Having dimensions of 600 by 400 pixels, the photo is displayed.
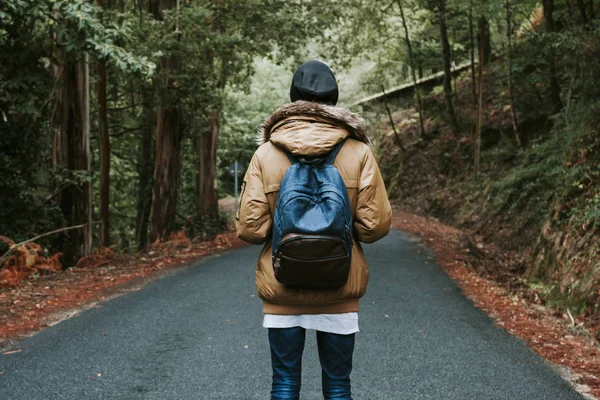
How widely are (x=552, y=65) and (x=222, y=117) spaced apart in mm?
10176

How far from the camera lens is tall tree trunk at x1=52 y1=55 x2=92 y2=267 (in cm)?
1374

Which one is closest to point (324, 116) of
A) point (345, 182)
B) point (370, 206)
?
point (345, 182)

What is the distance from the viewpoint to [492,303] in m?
9.12

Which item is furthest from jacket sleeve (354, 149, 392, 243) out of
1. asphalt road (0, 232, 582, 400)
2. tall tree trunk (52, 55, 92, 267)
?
tall tree trunk (52, 55, 92, 267)

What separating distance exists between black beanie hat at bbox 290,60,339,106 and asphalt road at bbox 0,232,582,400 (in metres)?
2.64

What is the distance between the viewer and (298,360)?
123 inches

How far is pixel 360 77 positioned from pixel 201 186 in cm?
1778

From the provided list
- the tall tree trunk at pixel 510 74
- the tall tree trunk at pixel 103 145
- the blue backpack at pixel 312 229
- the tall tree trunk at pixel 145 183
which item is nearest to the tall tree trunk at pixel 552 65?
the tall tree trunk at pixel 510 74

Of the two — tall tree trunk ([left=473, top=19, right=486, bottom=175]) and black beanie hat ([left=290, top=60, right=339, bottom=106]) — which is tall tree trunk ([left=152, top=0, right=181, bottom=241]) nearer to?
tall tree trunk ([left=473, top=19, right=486, bottom=175])

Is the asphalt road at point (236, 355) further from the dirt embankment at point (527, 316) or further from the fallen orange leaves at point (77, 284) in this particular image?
the fallen orange leaves at point (77, 284)

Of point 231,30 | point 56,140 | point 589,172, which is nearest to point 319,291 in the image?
point 589,172

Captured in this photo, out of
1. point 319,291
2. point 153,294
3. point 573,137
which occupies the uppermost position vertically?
point 573,137

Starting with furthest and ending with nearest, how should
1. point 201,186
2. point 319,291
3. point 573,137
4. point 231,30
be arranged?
1. point 201,186
2. point 231,30
3. point 573,137
4. point 319,291

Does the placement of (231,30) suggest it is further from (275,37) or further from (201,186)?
(201,186)
